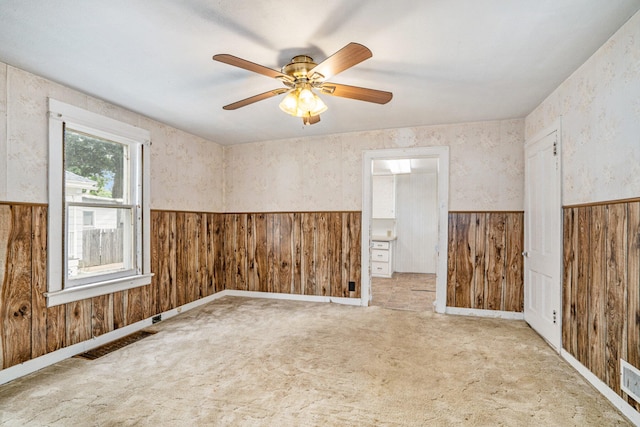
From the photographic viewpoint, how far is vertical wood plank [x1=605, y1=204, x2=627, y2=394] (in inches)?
76.4

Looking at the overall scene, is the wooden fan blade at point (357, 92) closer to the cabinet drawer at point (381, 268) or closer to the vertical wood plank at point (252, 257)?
the vertical wood plank at point (252, 257)

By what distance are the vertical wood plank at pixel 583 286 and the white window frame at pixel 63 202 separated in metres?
4.12

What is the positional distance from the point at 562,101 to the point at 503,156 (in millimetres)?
1093

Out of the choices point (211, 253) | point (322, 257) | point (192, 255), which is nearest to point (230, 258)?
point (211, 253)

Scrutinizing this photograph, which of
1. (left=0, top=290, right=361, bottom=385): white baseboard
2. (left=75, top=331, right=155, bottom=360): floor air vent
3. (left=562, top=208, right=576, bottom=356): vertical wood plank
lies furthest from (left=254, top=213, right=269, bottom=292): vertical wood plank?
(left=562, top=208, right=576, bottom=356): vertical wood plank

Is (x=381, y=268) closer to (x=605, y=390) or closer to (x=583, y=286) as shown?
(x=583, y=286)

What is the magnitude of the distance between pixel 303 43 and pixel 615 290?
261 centimetres

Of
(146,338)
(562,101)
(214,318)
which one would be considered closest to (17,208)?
(146,338)

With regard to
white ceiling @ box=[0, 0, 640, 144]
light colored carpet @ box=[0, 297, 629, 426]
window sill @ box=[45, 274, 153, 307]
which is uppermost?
white ceiling @ box=[0, 0, 640, 144]

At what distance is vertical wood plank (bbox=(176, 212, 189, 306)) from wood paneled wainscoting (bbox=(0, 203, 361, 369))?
0.01 meters

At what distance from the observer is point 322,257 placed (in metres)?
4.47

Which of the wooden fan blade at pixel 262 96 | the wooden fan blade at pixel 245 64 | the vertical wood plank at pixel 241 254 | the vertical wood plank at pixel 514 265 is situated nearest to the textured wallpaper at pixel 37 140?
the vertical wood plank at pixel 241 254

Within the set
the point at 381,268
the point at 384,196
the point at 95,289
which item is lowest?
the point at 381,268

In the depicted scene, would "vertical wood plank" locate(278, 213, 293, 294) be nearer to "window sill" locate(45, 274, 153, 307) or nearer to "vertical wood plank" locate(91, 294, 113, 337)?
"window sill" locate(45, 274, 153, 307)
